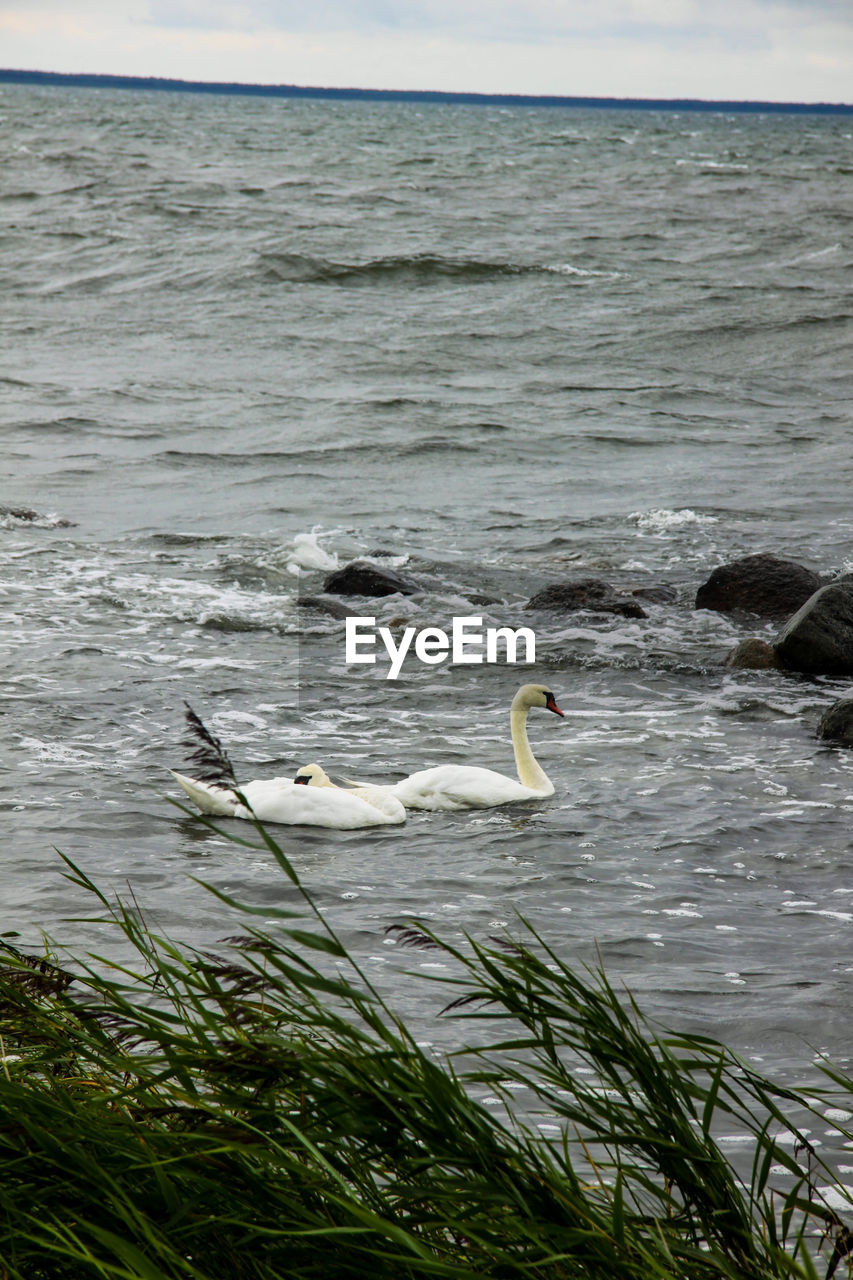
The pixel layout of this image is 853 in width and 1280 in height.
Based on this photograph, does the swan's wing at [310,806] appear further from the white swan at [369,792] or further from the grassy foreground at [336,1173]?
the grassy foreground at [336,1173]

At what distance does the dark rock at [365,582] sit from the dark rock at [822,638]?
137 inches

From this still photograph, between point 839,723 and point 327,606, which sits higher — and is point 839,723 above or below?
above

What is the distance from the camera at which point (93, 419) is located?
1853 cm

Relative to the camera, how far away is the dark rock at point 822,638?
364 inches

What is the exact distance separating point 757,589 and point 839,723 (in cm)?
318

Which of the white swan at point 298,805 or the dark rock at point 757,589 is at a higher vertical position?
the dark rock at point 757,589

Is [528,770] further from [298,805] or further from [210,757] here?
[210,757]

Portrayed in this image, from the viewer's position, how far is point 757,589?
10.9m

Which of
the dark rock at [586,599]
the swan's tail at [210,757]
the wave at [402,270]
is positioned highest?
the wave at [402,270]

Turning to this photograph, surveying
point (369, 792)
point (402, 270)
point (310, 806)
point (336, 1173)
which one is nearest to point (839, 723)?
point (369, 792)

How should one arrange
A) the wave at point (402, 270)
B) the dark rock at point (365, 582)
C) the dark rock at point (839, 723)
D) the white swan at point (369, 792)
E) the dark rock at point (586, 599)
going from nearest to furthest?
the white swan at point (369, 792) → the dark rock at point (839, 723) → the dark rock at point (586, 599) → the dark rock at point (365, 582) → the wave at point (402, 270)

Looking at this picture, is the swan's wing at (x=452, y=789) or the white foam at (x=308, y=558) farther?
the white foam at (x=308, y=558)

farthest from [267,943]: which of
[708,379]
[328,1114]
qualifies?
[708,379]

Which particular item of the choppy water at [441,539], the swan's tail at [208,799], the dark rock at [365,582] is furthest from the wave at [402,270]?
the swan's tail at [208,799]
